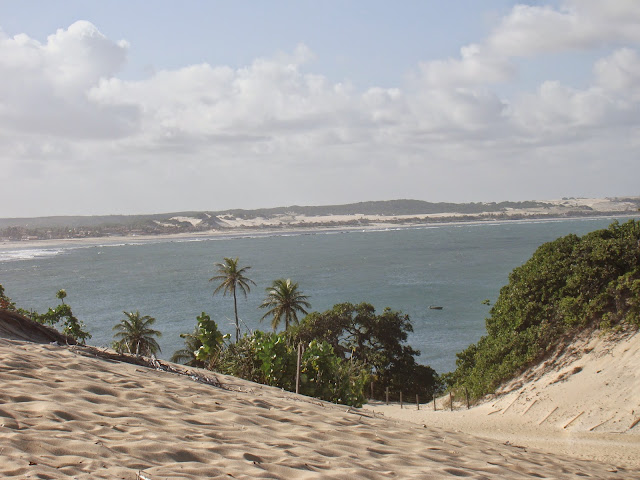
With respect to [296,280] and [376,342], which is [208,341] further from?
[296,280]

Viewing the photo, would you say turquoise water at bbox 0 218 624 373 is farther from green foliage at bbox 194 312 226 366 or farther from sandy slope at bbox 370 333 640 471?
sandy slope at bbox 370 333 640 471

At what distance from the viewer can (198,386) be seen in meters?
8.05

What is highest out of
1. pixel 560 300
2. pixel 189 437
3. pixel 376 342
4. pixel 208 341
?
pixel 189 437

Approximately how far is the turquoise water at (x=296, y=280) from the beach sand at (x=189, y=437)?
27221 mm

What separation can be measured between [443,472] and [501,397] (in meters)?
14.5

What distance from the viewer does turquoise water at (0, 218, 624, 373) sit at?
5656 cm

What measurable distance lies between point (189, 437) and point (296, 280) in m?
80.5

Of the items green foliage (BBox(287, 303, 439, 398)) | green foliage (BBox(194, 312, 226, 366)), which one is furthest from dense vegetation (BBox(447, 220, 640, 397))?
green foliage (BBox(287, 303, 439, 398))

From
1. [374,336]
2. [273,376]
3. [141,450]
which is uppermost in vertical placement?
[141,450]

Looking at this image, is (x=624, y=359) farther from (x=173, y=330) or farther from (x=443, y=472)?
(x=173, y=330)

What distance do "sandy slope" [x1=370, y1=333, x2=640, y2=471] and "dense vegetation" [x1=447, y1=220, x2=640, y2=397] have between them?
622 mm

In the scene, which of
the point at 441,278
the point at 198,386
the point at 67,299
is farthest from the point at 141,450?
the point at 441,278

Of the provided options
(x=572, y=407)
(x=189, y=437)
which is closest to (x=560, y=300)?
(x=572, y=407)

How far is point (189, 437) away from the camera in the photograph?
5.30 m
